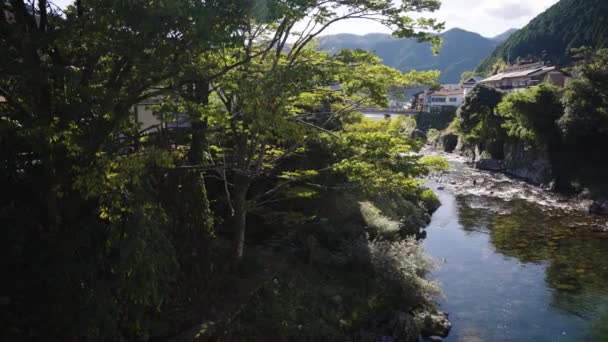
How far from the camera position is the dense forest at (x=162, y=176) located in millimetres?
7316

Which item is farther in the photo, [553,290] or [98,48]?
[553,290]

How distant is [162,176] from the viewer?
11031 mm

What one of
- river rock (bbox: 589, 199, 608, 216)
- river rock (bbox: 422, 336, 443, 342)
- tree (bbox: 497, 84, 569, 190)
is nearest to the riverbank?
river rock (bbox: 589, 199, 608, 216)

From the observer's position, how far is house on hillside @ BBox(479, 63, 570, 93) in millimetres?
62875

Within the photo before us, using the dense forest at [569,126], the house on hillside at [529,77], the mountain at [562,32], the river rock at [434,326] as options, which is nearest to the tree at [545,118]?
the dense forest at [569,126]

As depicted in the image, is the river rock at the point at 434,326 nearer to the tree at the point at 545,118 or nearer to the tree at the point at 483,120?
the tree at the point at 545,118

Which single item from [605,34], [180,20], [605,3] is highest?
[605,3]

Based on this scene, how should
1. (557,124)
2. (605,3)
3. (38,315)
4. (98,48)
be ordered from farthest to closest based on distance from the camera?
(605,3)
(557,124)
(38,315)
(98,48)

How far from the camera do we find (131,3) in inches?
272

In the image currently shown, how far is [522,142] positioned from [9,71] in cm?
4725

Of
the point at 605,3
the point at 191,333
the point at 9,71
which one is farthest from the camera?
the point at 605,3

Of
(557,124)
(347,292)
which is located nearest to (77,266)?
(347,292)

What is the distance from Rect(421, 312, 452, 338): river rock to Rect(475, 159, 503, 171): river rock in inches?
1495

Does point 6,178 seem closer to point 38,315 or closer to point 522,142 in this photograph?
point 38,315
